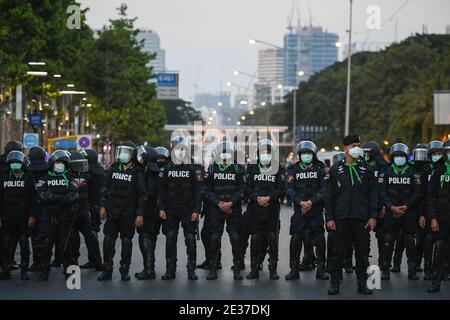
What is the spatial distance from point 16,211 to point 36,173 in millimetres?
1070

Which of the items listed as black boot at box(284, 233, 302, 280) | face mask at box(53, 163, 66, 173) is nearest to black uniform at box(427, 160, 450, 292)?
black boot at box(284, 233, 302, 280)

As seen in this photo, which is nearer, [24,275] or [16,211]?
[24,275]

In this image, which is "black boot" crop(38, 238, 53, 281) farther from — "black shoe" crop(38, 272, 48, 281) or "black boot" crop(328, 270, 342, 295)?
"black boot" crop(328, 270, 342, 295)

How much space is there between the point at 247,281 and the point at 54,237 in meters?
2.86

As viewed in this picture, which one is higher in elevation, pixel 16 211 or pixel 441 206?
A: pixel 441 206

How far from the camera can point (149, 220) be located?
1530 cm

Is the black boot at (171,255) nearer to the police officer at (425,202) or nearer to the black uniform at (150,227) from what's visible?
the black uniform at (150,227)

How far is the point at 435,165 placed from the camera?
14922 millimetres

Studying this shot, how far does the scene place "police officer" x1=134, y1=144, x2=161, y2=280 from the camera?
15.1 meters

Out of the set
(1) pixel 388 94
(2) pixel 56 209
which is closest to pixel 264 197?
(2) pixel 56 209

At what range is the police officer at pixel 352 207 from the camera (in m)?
13.5

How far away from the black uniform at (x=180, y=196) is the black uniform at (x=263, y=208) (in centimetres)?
82

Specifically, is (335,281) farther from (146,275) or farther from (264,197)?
(146,275)
